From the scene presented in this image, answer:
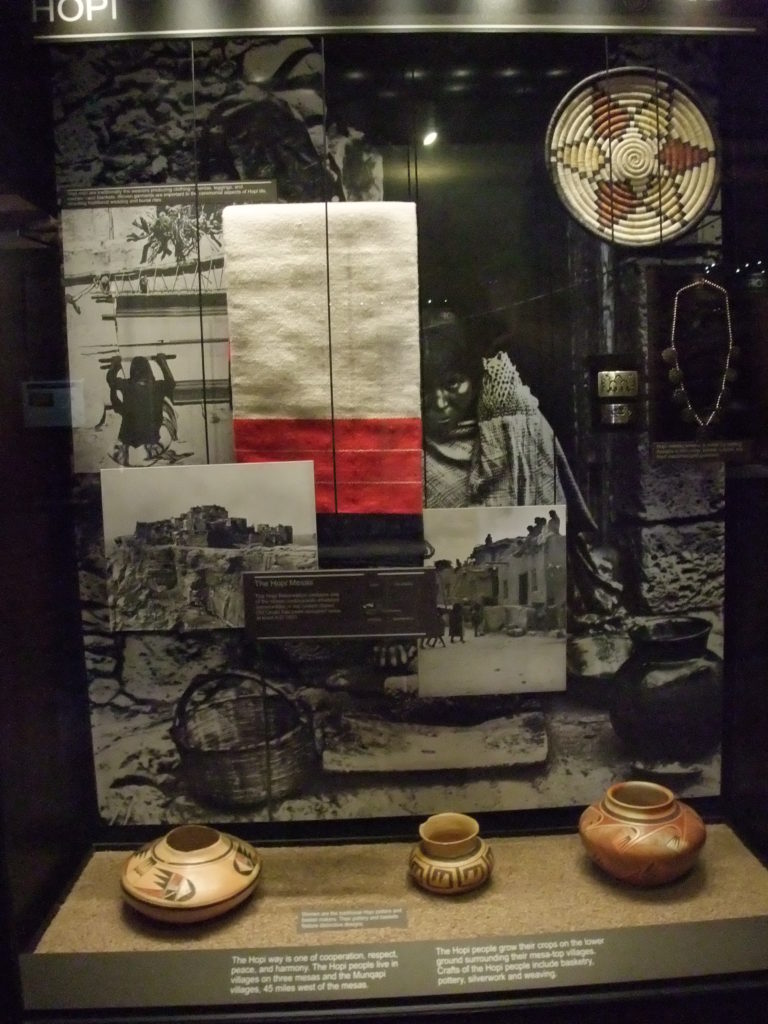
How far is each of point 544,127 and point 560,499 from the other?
0.76 meters

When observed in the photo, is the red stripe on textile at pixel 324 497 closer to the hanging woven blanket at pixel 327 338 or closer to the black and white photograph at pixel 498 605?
the hanging woven blanket at pixel 327 338

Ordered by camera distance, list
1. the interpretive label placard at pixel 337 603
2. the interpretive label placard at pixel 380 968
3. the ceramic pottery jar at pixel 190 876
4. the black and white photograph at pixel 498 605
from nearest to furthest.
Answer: the interpretive label placard at pixel 380 968
the ceramic pottery jar at pixel 190 876
the interpretive label placard at pixel 337 603
the black and white photograph at pixel 498 605

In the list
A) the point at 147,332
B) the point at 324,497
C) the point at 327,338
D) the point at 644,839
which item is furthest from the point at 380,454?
the point at 644,839

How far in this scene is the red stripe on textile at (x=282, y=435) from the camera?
Answer: 1616mm

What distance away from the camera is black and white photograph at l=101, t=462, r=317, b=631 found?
5.34 ft

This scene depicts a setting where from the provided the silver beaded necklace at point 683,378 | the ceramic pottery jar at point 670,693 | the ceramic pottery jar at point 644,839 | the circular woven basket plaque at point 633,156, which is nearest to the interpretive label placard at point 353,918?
the ceramic pottery jar at point 644,839

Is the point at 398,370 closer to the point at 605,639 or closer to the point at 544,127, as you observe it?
the point at 544,127

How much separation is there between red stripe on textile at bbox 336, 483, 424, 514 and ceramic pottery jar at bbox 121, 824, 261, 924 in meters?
0.69

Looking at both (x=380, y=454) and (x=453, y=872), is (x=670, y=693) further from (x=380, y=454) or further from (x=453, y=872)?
(x=380, y=454)

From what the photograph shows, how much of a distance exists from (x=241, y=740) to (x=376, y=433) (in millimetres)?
725

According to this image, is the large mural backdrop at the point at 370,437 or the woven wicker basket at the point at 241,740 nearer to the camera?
the large mural backdrop at the point at 370,437

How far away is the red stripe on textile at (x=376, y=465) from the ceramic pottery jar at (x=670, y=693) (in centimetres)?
62

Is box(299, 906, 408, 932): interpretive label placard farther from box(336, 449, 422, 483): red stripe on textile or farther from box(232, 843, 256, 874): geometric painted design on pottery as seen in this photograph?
box(336, 449, 422, 483): red stripe on textile

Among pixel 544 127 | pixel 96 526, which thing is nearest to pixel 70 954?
pixel 96 526
